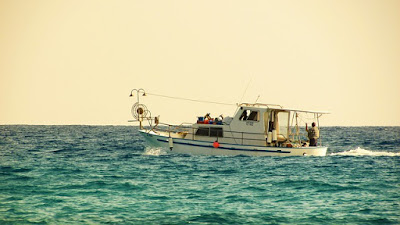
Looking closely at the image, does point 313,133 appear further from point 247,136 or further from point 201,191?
point 201,191

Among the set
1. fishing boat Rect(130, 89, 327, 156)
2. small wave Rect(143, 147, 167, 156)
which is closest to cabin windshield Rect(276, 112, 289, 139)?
fishing boat Rect(130, 89, 327, 156)

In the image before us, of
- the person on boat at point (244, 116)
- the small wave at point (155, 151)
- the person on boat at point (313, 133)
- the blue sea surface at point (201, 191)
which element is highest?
the person on boat at point (244, 116)

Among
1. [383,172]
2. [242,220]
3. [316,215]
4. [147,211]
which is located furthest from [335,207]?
[383,172]

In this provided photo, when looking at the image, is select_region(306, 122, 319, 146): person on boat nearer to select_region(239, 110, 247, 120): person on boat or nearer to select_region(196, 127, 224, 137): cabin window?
select_region(239, 110, 247, 120): person on boat

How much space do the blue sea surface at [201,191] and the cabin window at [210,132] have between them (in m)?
2.83

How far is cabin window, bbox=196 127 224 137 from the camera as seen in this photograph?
115 feet

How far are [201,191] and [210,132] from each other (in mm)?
14431

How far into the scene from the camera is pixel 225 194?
20.3m

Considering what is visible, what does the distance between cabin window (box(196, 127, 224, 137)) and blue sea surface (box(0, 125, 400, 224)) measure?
9.29 ft

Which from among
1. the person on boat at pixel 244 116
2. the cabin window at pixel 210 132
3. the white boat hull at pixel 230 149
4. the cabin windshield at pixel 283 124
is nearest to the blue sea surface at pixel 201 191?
the white boat hull at pixel 230 149

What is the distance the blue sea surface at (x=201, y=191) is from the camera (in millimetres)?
16688

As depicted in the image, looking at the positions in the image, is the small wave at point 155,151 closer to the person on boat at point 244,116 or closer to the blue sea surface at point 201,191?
the blue sea surface at point 201,191

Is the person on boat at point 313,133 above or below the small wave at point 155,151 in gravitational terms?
above

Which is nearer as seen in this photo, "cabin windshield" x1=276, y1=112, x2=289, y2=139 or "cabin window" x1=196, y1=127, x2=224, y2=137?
"cabin window" x1=196, y1=127, x2=224, y2=137
